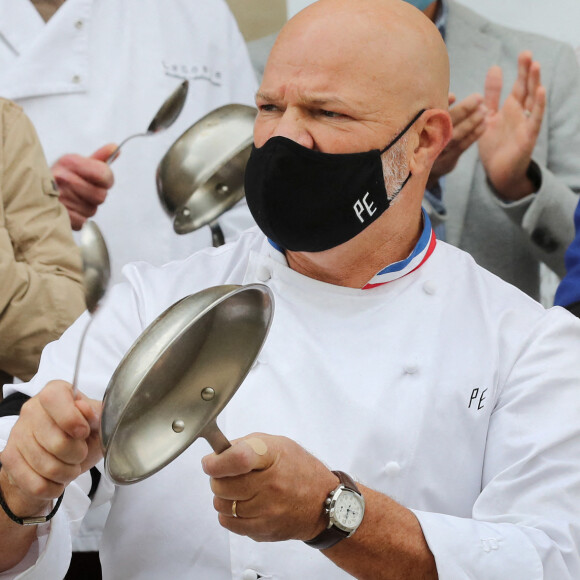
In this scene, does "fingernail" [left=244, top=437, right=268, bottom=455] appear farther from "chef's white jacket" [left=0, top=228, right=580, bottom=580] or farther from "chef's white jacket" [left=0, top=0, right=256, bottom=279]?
"chef's white jacket" [left=0, top=0, right=256, bottom=279]

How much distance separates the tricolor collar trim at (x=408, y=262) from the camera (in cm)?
132

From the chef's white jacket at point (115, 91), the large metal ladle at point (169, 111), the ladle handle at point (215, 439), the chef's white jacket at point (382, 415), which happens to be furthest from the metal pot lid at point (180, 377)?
the large metal ladle at point (169, 111)

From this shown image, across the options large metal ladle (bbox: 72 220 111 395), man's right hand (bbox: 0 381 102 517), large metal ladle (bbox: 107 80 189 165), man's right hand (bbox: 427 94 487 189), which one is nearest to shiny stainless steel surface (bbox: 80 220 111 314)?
large metal ladle (bbox: 72 220 111 395)

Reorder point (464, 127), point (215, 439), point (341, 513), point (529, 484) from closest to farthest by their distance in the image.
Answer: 1. point (215, 439)
2. point (341, 513)
3. point (529, 484)
4. point (464, 127)

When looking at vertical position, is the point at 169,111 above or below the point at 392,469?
above

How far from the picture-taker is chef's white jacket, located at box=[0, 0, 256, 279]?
158 cm

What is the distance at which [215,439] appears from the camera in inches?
35.9

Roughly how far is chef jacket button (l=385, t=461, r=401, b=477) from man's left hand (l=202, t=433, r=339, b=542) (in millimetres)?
196

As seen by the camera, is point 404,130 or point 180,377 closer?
point 180,377

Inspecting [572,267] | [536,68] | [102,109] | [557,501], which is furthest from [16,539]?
[536,68]

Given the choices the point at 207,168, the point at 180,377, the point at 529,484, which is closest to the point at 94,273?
the point at 180,377

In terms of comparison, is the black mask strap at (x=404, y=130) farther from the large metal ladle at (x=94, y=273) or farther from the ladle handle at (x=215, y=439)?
the ladle handle at (x=215, y=439)

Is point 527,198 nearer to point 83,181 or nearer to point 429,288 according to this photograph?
point 429,288

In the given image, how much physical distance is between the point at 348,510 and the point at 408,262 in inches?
16.4
